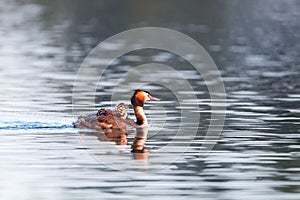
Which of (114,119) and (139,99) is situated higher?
(139,99)

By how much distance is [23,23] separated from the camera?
45656mm

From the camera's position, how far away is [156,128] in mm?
18438

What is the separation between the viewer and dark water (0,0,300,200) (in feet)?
44.1

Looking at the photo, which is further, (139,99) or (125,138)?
(139,99)

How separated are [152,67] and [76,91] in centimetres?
539

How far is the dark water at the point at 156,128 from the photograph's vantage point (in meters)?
13.4

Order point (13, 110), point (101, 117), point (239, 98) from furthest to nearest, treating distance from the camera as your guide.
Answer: point (239, 98), point (13, 110), point (101, 117)

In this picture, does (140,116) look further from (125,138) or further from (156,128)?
(125,138)

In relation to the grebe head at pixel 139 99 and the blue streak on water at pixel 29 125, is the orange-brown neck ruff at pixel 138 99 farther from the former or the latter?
the blue streak on water at pixel 29 125

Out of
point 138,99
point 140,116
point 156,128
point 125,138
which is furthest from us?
point 138,99

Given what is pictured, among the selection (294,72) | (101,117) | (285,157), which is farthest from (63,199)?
(294,72)

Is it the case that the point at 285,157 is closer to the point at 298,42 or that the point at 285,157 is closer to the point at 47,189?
the point at 47,189

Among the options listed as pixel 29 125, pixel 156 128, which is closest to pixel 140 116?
pixel 156 128

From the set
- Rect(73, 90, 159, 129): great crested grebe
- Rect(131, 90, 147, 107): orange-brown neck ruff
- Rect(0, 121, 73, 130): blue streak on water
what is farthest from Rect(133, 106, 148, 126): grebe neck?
Rect(0, 121, 73, 130): blue streak on water
